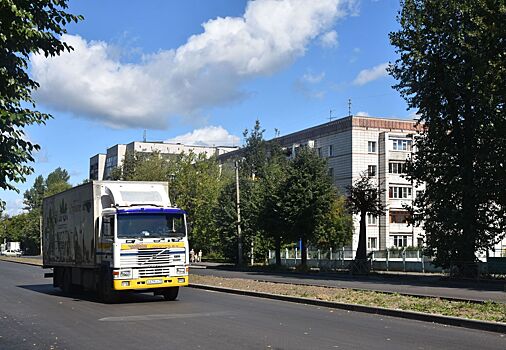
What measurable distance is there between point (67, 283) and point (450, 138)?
2089cm

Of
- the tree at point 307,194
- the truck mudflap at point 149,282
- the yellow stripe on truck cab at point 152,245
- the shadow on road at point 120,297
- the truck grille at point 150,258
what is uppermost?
the tree at point 307,194

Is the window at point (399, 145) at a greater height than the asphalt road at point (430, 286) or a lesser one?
greater

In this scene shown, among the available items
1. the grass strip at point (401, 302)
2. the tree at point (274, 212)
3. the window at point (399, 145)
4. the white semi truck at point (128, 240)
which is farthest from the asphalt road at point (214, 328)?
the window at point (399, 145)

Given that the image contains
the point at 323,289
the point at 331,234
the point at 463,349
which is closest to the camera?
the point at 463,349

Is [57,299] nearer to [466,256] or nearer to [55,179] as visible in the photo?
[466,256]

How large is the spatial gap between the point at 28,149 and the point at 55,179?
15530 centimetres

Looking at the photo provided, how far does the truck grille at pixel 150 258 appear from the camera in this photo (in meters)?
18.0

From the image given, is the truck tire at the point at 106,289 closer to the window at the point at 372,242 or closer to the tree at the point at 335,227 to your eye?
the tree at the point at 335,227

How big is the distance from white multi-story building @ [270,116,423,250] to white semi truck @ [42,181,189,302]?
189 feet

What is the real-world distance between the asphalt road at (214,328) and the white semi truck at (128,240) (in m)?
0.78

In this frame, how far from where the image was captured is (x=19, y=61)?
897cm

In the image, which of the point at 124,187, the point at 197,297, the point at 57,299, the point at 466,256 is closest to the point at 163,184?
the point at 124,187

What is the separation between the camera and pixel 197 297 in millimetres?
20438

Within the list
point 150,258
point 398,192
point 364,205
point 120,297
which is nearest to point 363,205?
point 364,205
